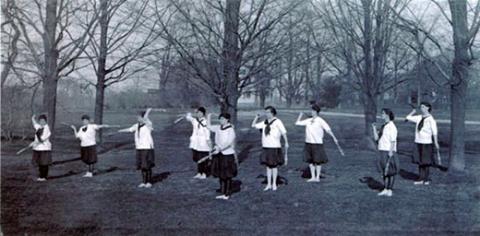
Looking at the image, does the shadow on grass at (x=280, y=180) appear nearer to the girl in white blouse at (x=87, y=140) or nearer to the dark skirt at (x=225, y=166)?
the dark skirt at (x=225, y=166)

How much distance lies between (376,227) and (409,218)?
2.68 ft

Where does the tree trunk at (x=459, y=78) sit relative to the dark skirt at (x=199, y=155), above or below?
above

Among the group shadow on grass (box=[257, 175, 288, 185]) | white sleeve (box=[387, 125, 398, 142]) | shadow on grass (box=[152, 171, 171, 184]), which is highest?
white sleeve (box=[387, 125, 398, 142])

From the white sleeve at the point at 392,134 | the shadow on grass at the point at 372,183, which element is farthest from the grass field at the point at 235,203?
the white sleeve at the point at 392,134

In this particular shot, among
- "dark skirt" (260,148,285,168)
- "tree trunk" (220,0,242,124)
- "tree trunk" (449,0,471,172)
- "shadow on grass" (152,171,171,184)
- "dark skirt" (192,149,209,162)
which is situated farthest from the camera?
"dark skirt" (192,149,209,162)

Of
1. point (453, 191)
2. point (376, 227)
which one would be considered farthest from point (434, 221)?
point (453, 191)

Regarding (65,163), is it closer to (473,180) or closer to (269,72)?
(269,72)

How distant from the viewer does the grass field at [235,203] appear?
241 inches

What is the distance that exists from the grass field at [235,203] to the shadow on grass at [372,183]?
20 millimetres

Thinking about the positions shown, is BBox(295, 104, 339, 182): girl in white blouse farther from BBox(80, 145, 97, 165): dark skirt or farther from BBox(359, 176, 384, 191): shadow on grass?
BBox(80, 145, 97, 165): dark skirt

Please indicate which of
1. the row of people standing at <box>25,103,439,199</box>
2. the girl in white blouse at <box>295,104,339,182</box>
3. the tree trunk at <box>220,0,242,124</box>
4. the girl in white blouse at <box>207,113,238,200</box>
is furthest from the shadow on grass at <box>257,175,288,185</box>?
the tree trunk at <box>220,0,242,124</box>

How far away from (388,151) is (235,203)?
302 centimetres

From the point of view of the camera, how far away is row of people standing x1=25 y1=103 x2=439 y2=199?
833cm

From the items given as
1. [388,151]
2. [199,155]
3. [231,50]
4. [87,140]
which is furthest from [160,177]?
[388,151]
